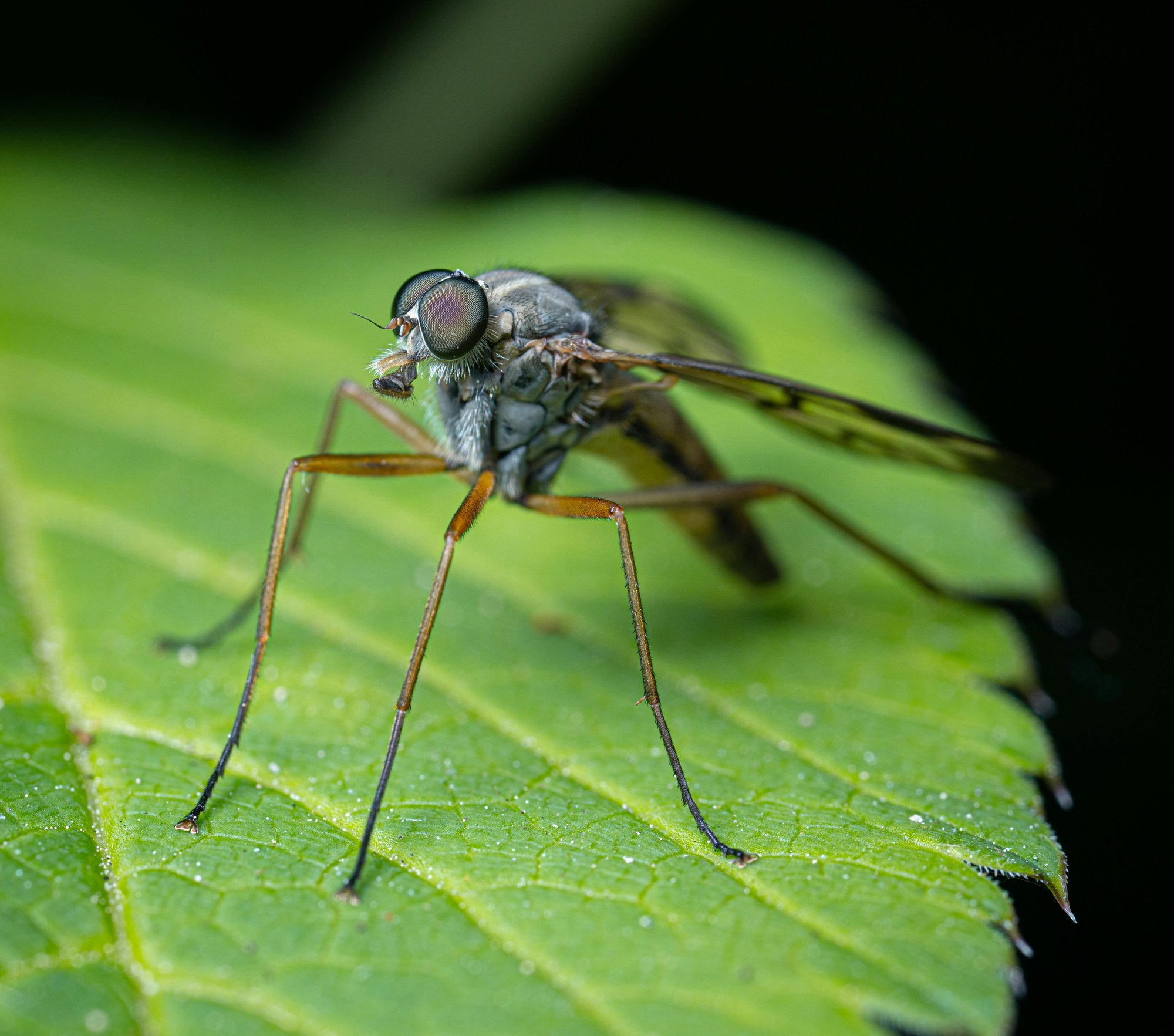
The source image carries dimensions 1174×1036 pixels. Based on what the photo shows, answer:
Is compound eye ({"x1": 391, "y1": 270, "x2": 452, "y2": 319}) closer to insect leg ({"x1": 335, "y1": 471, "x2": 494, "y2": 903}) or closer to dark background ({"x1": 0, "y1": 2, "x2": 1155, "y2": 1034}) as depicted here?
insect leg ({"x1": 335, "y1": 471, "x2": 494, "y2": 903})

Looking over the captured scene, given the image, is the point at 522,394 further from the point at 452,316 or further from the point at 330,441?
the point at 330,441

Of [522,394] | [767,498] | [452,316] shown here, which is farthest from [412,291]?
[767,498]

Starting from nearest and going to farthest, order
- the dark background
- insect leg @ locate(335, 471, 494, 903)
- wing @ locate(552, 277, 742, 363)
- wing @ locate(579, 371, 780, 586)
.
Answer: insect leg @ locate(335, 471, 494, 903), wing @ locate(579, 371, 780, 586), wing @ locate(552, 277, 742, 363), the dark background

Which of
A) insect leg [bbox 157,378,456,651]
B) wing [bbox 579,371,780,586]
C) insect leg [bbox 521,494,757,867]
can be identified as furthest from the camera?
wing [bbox 579,371,780,586]

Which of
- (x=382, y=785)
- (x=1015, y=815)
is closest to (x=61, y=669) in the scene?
(x=382, y=785)

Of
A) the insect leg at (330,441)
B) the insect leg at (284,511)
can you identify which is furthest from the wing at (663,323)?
the insect leg at (284,511)

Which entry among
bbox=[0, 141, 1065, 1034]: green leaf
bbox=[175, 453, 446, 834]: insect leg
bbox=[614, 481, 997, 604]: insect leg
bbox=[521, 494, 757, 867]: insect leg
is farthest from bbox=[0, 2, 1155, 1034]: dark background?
bbox=[175, 453, 446, 834]: insect leg
